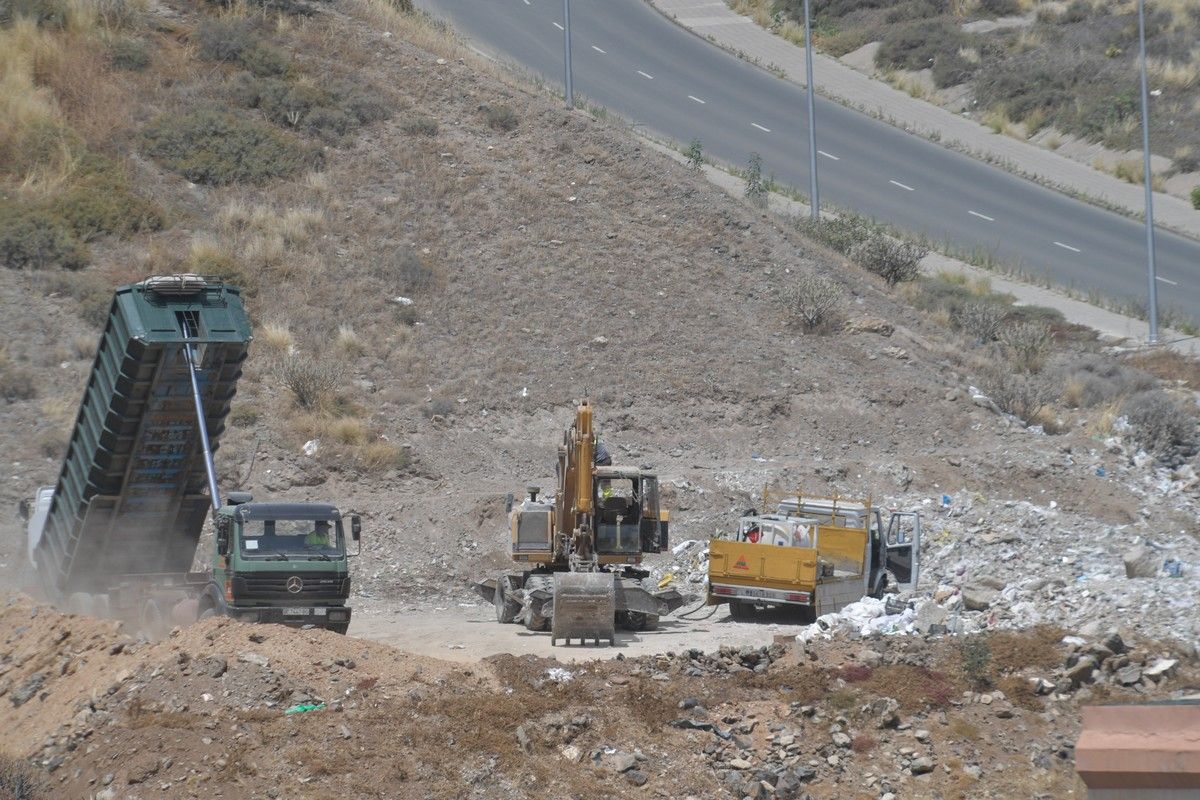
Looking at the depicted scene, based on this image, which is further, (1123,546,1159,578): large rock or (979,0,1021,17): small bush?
(979,0,1021,17): small bush

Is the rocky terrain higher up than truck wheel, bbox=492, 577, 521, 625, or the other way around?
the rocky terrain

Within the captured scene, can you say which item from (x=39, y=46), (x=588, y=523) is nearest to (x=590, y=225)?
(x=39, y=46)

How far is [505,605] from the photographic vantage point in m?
21.2

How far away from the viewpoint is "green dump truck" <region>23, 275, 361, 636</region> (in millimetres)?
17703

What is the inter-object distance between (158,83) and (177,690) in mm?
29931

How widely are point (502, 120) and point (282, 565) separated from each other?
89.1 ft

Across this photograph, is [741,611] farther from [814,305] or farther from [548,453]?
[814,305]

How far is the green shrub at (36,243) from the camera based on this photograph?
110ft

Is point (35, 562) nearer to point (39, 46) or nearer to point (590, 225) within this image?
point (590, 225)

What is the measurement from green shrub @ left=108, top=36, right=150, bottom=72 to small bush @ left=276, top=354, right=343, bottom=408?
48.6 feet

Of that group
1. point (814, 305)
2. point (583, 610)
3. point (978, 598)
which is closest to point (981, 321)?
point (814, 305)

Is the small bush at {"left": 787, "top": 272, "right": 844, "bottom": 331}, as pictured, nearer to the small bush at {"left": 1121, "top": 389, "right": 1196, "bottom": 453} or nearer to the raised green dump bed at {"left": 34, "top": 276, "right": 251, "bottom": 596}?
the small bush at {"left": 1121, "top": 389, "right": 1196, "bottom": 453}

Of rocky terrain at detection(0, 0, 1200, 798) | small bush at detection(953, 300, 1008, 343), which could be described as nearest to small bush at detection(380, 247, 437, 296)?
rocky terrain at detection(0, 0, 1200, 798)

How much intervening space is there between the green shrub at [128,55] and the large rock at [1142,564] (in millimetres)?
32243
